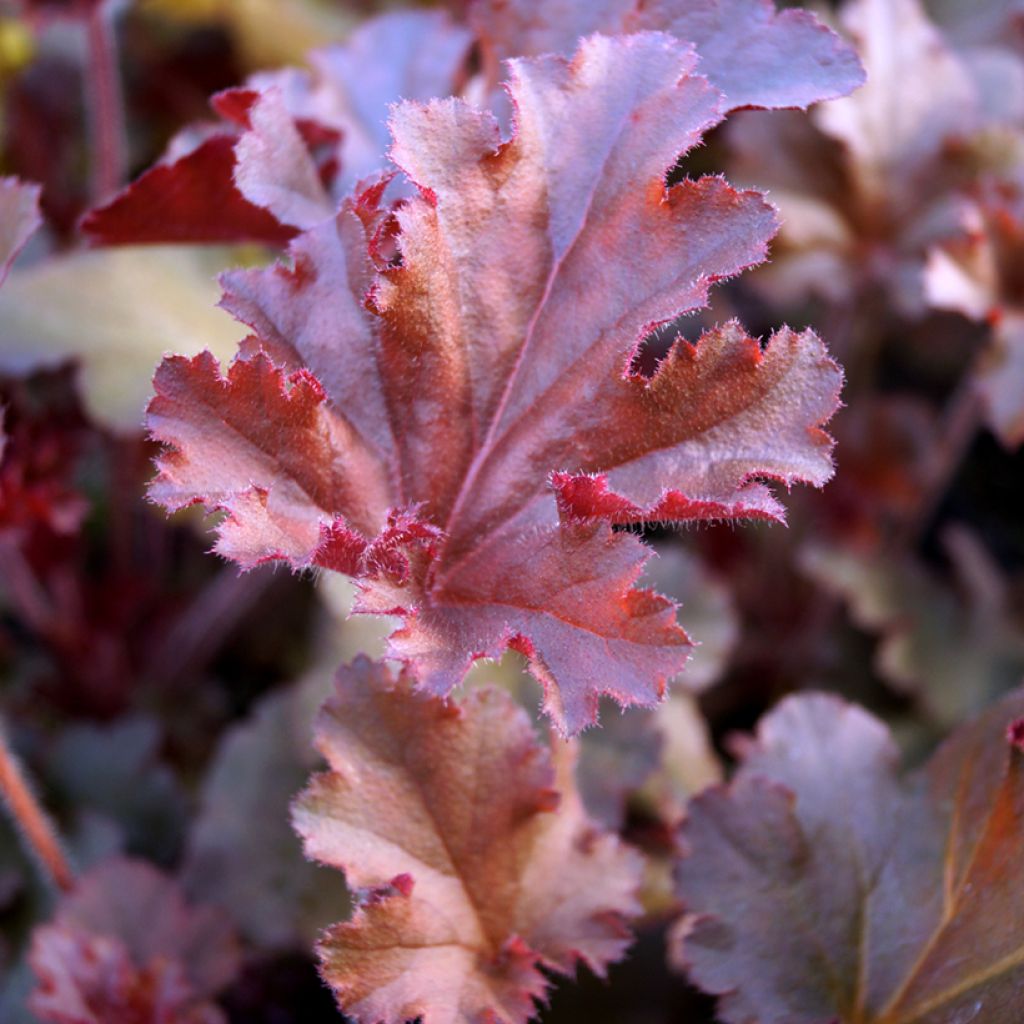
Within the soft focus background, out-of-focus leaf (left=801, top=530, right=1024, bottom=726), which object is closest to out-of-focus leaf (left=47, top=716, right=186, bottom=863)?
the soft focus background

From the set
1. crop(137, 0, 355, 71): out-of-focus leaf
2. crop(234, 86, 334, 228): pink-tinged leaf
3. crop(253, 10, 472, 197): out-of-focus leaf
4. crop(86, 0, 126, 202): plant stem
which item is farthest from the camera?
crop(137, 0, 355, 71): out-of-focus leaf

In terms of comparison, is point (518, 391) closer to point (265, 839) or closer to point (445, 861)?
point (445, 861)

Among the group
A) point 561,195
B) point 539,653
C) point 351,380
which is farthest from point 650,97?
point 539,653

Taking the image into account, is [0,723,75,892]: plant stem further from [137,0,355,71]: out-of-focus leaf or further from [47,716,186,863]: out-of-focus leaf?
[137,0,355,71]: out-of-focus leaf

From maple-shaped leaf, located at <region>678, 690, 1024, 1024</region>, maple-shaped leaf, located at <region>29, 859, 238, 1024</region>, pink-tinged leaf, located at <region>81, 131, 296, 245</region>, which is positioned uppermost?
pink-tinged leaf, located at <region>81, 131, 296, 245</region>

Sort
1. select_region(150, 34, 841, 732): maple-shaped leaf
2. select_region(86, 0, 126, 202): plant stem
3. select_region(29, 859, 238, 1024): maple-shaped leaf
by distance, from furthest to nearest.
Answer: select_region(86, 0, 126, 202): plant stem < select_region(29, 859, 238, 1024): maple-shaped leaf < select_region(150, 34, 841, 732): maple-shaped leaf

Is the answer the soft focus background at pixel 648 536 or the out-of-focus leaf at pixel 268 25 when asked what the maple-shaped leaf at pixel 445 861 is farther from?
the out-of-focus leaf at pixel 268 25

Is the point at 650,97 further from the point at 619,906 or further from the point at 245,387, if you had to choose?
the point at 619,906

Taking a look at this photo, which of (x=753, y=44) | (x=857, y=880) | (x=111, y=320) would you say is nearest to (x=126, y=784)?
(x=111, y=320)
